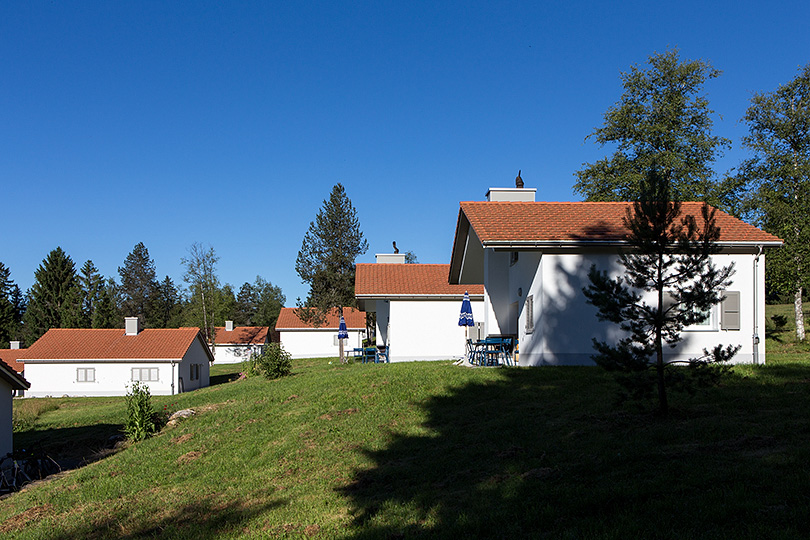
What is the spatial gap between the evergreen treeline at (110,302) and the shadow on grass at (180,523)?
180ft

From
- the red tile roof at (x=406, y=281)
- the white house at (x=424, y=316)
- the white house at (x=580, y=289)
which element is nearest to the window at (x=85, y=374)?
the red tile roof at (x=406, y=281)

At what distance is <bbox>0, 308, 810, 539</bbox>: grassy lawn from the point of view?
6242mm

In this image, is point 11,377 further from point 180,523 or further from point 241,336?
point 241,336

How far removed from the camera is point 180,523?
8523mm

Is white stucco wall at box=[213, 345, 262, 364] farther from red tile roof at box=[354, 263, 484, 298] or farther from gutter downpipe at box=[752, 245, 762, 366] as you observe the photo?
gutter downpipe at box=[752, 245, 762, 366]

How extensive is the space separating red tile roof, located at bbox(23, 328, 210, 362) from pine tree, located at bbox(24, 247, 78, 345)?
25.3 m

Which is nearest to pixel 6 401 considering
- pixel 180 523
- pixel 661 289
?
pixel 180 523

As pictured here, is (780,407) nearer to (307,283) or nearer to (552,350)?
(552,350)

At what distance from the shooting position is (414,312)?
94.4 feet

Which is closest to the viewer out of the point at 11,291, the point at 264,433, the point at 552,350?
the point at 264,433

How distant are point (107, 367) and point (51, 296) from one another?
113ft

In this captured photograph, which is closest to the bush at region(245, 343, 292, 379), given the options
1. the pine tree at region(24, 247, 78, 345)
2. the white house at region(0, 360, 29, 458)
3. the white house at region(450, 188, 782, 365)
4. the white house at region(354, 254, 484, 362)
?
the white house at region(354, 254, 484, 362)

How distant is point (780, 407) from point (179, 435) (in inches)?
515

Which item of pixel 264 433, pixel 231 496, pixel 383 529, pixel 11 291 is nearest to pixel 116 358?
pixel 264 433
